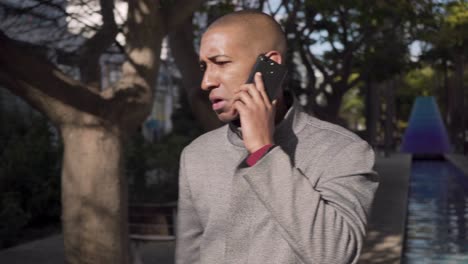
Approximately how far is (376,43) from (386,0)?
6.73m

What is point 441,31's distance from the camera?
19.4 m

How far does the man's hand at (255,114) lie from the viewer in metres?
2.10

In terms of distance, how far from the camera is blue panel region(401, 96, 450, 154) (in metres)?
43.6

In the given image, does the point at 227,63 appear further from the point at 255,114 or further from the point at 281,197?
the point at 281,197

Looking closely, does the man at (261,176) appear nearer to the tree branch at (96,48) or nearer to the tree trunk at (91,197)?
the tree trunk at (91,197)

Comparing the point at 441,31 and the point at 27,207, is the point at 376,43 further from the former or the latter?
the point at 27,207

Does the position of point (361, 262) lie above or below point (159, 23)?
below

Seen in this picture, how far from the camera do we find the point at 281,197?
6.65 ft

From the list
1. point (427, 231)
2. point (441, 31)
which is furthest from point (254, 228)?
point (441, 31)

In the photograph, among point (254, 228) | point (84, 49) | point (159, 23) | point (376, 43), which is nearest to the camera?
point (254, 228)

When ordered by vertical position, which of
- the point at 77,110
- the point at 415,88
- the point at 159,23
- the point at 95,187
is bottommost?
the point at 415,88

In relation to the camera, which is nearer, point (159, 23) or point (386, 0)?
point (159, 23)

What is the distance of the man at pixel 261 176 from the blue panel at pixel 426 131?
139 ft

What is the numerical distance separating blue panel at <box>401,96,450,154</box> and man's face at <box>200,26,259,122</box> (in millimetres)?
42449
